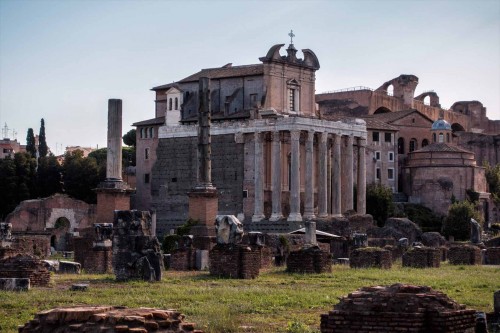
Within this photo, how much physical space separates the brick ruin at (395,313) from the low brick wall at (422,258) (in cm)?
1968

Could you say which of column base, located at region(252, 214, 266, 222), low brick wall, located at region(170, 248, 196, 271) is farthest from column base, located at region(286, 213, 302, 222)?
low brick wall, located at region(170, 248, 196, 271)

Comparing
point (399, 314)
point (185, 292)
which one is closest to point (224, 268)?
point (185, 292)

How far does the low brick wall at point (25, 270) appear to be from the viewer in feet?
63.0

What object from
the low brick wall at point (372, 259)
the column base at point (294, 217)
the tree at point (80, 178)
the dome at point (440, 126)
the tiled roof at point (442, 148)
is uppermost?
the dome at point (440, 126)

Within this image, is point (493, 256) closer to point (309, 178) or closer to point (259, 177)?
point (309, 178)

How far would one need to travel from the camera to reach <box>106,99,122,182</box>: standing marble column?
3088 cm

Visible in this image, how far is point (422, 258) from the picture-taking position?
31172 millimetres

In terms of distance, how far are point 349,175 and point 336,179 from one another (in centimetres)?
138

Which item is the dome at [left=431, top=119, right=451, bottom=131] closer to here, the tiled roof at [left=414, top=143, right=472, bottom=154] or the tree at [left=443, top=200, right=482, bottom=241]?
the tiled roof at [left=414, top=143, right=472, bottom=154]

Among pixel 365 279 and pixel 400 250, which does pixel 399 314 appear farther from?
pixel 400 250

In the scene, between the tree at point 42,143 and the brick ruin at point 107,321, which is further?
the tree at point 42,143

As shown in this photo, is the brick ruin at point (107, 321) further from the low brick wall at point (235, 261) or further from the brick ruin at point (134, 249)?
the low brick wall at point (235, 261)

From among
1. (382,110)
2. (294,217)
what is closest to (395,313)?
(294,217)

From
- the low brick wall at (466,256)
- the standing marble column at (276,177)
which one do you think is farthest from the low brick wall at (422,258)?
the standing marble column at (276,177)
